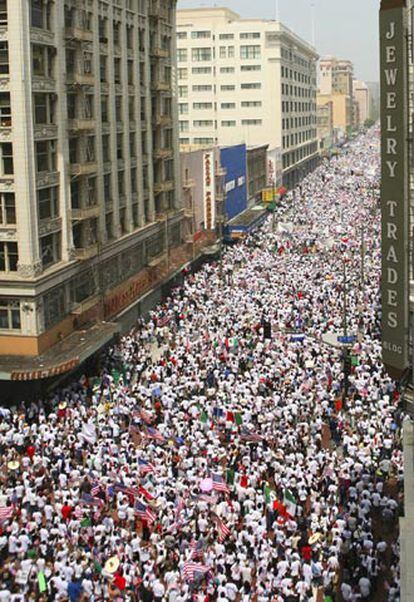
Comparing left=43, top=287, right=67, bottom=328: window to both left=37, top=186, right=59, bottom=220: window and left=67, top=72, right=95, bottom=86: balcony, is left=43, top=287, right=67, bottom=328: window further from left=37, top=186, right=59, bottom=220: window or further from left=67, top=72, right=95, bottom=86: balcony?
left=67, top=72, right=95, bottom=86: balcony

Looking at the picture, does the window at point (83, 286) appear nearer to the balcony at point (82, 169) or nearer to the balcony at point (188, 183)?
the balcony at point (82, 169)

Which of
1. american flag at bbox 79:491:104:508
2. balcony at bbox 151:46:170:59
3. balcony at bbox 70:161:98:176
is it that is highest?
balcony at bbox 151:46:170:59

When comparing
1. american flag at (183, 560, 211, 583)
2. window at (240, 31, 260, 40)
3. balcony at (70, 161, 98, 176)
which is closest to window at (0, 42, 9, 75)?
balcony at (70, 161, 98, 176)

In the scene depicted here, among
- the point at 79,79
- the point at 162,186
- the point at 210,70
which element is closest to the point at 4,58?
the point at 79,79

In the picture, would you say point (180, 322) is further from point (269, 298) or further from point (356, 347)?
point (356, 347)

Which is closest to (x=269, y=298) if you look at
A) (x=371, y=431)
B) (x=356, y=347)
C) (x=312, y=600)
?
(x=356, y=347)

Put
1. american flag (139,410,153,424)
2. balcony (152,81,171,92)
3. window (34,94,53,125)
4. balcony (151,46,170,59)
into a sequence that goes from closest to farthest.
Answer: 1. american flag (139,410,153,424)
2. window (34,94,53,125)
3. balcony (151,46,170,59)
4. balcony (152,81,171,92)
